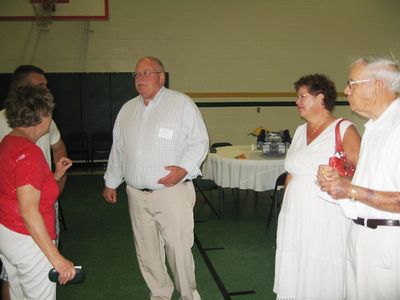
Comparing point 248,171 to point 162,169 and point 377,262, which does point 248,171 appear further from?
point 377,262

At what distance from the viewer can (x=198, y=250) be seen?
4.38m

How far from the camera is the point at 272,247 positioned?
4527 mm

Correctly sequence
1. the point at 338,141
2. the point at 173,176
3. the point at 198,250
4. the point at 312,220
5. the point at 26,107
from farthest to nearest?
the point at 198,250
the point at 173,176
the point at 312,220
the point at 338,141
the point at 26,107

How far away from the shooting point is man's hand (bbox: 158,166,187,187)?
9.20 ft

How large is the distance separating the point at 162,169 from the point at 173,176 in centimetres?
10

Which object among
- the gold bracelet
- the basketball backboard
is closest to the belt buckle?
the gold bracelet

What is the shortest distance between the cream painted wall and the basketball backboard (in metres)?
0.17

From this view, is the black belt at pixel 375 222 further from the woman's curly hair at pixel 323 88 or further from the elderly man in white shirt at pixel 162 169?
the elderly man in white shirt at pixel 162 169

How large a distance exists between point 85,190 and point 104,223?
194 cm

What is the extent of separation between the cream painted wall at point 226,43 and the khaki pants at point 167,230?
6473mm

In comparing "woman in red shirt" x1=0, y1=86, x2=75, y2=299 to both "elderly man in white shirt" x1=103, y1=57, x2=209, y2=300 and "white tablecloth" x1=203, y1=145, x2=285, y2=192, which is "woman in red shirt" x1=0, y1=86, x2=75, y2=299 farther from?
"white tablecloth" x1=203, y1=145, x2=285, y2=192

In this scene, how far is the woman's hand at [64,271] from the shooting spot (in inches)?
71.2

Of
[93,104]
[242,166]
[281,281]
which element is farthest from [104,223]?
[93,104]

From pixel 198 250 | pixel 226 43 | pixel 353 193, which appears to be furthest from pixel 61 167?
pixel 226 43
